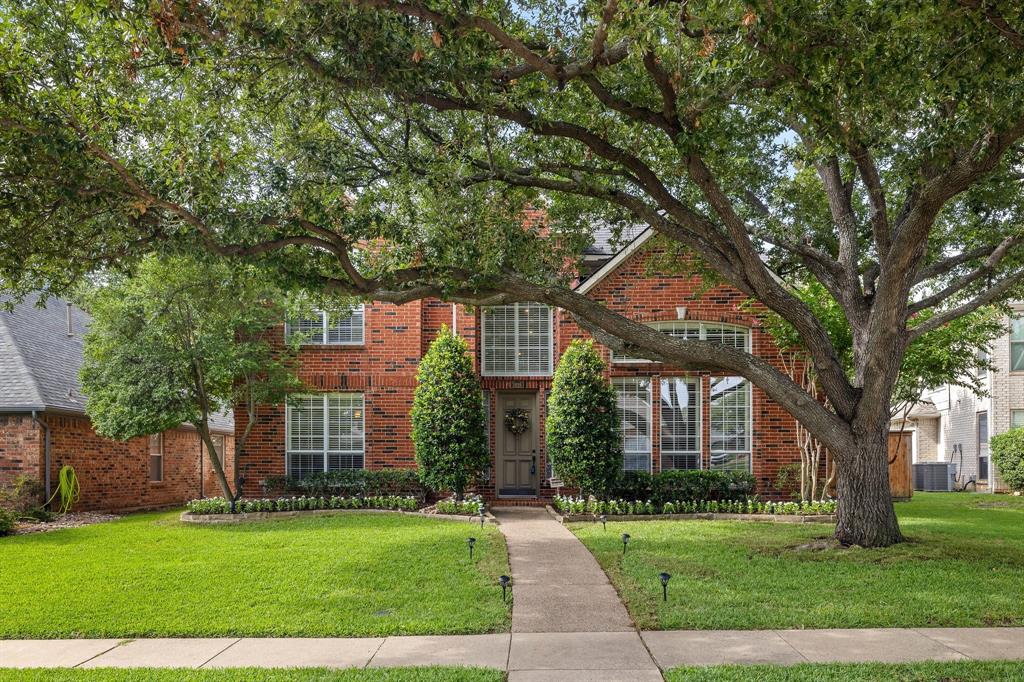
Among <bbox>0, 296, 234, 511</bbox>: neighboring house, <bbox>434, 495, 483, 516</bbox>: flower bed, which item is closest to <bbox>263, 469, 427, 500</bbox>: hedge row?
<bbox>434, 495, 483, 516</bbox>: flower bed

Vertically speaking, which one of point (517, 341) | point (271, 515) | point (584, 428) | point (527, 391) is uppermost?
point (517, 341)

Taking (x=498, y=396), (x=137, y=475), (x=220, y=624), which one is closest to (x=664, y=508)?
A: (x=498, y=396)

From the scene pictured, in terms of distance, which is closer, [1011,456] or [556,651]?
[556,651]

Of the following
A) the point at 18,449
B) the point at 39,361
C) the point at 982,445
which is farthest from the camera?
the point at 982,445

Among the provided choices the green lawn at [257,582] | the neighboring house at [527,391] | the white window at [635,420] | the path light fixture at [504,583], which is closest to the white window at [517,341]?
the neighboring house at [527,391]

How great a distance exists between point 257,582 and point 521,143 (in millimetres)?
6467

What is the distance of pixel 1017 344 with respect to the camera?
25.1m

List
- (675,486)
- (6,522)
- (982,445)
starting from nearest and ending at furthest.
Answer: (6,522) < (675,486) < (982,445)

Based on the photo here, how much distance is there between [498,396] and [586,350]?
2.83m

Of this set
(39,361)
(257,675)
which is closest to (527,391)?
(39,361)

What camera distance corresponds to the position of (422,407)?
623 inches

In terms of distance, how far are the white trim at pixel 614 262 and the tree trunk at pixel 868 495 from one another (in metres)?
6.89

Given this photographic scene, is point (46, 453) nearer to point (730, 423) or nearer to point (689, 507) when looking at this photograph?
point (689, 507)

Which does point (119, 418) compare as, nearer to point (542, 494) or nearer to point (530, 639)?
point (542, 494)
